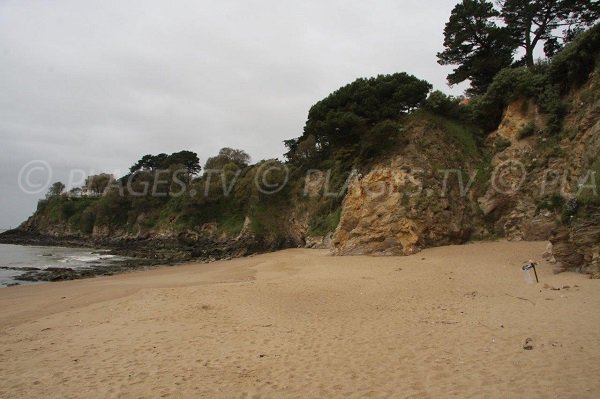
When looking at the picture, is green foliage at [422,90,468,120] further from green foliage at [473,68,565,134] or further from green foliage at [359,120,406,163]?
green foliage at [359,120,406,163]

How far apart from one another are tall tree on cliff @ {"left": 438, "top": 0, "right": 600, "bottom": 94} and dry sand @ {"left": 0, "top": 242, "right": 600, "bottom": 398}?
20733mm

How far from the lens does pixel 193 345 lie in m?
7.48

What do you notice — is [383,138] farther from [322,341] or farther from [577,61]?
[322,341]

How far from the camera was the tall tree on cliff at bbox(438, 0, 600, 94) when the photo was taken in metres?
25.3

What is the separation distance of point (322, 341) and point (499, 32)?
2885 cm

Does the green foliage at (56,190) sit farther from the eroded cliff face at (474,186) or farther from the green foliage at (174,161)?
the eroded cliff face at (474,186)

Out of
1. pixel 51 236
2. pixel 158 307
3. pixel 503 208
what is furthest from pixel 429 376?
pixel 51 236

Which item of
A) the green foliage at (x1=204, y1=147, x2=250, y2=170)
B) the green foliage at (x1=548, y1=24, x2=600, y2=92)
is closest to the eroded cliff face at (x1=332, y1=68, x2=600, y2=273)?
the green foliage at (x1=548, y1=24, x2=600, y2=92)

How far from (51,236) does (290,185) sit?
2216 inches

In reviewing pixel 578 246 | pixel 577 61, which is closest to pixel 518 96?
pixel 577 61

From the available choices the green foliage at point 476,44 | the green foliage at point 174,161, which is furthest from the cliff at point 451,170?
the green foliage at point 174,161

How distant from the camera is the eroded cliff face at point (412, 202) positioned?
2086 centimetres

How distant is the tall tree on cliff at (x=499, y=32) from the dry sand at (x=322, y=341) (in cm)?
2073

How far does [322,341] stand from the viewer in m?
7.49
